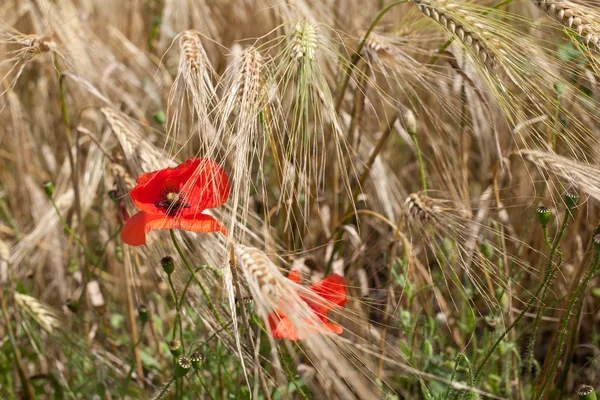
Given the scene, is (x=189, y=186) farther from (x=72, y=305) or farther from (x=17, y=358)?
(x=17, y=358)

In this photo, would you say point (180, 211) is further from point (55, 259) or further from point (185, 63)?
point (55, 259)

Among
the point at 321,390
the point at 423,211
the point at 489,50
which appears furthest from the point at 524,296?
the point at 489,50

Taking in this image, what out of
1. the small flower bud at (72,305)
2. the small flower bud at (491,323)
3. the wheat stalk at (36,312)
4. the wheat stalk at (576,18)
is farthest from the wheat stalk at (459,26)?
the wheat stalk at (36,312)

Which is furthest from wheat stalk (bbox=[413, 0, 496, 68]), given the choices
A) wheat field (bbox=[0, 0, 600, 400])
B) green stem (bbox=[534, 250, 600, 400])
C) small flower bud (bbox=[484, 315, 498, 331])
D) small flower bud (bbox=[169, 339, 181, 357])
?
small flower bud (bbox=[169, 339, 181, 357])

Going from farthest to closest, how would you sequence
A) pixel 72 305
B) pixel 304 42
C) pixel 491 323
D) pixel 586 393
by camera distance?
pixel 72 305, pixel 491 323, pixel 304 42, pixel 586 393

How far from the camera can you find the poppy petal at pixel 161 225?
118 centimetres

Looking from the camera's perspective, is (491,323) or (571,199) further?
(491,323)

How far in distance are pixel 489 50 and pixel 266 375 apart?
75cm

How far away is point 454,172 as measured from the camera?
1.91 metres

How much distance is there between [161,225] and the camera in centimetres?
118

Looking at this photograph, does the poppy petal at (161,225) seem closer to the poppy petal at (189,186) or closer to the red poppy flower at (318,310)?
the poppy petal at (189,186)

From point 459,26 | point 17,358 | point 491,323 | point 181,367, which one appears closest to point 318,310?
point 181,367

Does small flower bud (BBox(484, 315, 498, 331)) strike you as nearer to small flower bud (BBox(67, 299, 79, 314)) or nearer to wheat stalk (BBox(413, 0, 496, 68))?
wheat stalk (BBox(413, 0, 496, 68))

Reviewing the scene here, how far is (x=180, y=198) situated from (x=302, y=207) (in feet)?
2.22
